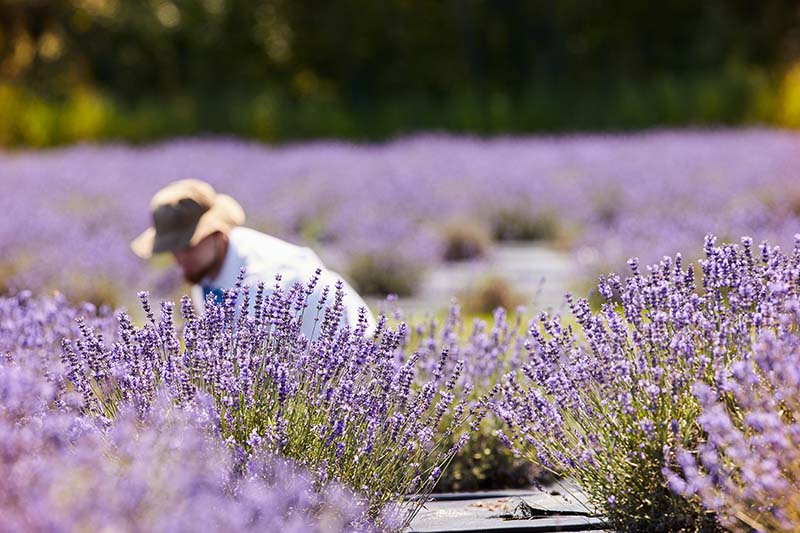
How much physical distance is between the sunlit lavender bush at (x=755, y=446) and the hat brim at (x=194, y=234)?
6.61 feet

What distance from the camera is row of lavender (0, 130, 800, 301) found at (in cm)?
779

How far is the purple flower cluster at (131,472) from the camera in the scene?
5.54ft

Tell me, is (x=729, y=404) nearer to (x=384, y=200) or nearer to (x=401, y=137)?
(x=384, y=200)

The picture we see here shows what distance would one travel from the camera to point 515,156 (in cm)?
1319

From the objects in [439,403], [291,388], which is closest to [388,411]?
[439,403]

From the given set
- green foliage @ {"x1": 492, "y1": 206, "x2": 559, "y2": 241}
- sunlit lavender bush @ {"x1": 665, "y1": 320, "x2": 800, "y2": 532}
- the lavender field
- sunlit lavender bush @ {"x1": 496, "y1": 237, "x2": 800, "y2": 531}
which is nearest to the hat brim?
the lavender field

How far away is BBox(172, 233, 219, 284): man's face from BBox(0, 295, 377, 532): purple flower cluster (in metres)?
0.73

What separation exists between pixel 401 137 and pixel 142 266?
9.89 m

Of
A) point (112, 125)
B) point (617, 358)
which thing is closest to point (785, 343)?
point (617, 358)

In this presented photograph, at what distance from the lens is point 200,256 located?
4137 millimetres

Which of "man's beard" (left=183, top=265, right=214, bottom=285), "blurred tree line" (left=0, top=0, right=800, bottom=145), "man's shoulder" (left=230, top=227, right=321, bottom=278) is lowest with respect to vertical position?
"blurred tree line" (left=0, top=0, right=800, bottom=145)

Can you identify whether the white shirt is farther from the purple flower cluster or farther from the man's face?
the purple flower cluster

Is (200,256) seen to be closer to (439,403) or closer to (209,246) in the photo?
(209,246)

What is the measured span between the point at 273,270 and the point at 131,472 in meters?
2.10
